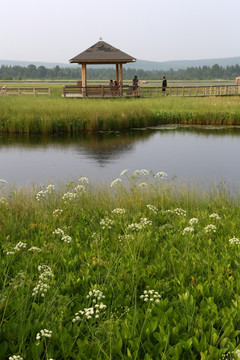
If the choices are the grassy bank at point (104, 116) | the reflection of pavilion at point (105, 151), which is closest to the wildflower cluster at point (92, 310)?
the reflection of pavilion at point (105, 151)

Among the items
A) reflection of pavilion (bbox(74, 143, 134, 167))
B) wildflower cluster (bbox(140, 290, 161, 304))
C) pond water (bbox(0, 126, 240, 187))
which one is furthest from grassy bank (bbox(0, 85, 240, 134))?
wildflower cluster (bbox(140, 290, 161, 304))

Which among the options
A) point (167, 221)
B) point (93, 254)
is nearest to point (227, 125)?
point (167, 221)

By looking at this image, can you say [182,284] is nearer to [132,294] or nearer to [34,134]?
[132,294]

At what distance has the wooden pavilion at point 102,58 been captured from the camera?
119ft

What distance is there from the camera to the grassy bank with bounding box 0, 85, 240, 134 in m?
21.4

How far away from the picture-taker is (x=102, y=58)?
3625 cm

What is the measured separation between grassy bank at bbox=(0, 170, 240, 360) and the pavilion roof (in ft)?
99.7

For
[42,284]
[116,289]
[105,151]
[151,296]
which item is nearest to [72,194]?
[116,289]

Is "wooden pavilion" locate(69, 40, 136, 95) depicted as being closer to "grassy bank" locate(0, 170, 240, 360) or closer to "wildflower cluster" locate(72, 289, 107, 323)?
"grassy bank" locate(0, 170, 240, 360)

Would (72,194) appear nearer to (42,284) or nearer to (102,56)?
(42,284)

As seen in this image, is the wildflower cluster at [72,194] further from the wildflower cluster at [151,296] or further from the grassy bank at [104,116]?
the grassy bank at [104,116]

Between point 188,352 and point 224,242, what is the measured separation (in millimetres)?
2543

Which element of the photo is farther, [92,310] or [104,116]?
[104,116]

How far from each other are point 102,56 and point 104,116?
16.1 metres
